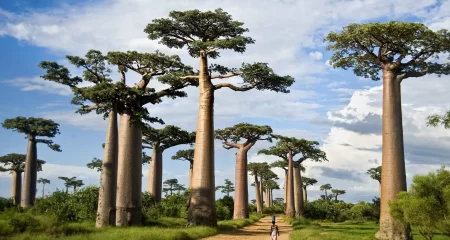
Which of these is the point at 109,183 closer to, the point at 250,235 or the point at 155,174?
the point at 250,235

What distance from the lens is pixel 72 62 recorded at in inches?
757

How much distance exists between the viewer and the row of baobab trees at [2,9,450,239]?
1666 cm

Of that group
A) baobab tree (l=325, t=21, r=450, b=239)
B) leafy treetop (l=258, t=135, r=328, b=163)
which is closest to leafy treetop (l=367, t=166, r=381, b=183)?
leafy treetop (l=258, t=135, r=328, b=163)

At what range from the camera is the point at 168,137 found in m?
34.6

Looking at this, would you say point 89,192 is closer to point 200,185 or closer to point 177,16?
point 200,185

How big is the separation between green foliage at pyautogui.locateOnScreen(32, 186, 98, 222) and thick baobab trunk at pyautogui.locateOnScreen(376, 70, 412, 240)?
12650mm

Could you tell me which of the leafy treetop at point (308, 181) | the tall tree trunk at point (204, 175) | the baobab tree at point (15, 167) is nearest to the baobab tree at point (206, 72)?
the tall tree trunk at point (204, 175)

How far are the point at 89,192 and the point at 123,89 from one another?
7.11 m

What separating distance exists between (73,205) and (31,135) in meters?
17.0

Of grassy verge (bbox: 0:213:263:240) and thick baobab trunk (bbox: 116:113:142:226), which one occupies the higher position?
thick baobab trunk (bbox: 116:113:142:226)

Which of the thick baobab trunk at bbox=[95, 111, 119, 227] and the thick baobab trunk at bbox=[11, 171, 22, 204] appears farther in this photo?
the thick baobab trunk at bbox=[11, 171, 22, 204]

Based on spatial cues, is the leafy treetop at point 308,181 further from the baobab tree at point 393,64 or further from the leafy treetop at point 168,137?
the baobab tree at point 393,64

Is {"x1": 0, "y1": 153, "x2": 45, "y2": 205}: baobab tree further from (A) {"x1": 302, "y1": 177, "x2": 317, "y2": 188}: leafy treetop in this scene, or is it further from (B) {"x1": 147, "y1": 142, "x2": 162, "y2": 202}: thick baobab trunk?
(A) {"x1": 302, "y1": 177, "x2": 317, "y2": 188}: leafy treetop

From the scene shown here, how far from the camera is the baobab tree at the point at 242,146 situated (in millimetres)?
33188
